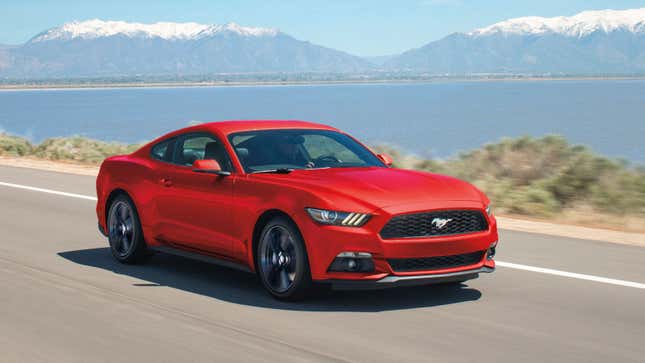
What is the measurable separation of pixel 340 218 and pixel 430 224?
661 millimetres

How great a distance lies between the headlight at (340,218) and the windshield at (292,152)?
1113 mm

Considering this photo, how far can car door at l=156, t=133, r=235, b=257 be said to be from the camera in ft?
26.8

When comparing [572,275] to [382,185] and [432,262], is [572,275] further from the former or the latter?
[382,185]

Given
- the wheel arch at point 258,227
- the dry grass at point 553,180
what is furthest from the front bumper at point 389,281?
the dry grass at point 553,180

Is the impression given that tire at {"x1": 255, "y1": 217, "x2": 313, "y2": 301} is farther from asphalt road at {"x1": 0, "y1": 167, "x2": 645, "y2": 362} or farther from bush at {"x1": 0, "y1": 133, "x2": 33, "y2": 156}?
bush at {"x1": 0, "y1": 133, "x2": 33, "y2": 156}

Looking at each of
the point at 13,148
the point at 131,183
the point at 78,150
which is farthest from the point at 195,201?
the point at 13,148

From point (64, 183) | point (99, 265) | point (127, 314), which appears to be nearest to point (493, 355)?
point (127, 314)

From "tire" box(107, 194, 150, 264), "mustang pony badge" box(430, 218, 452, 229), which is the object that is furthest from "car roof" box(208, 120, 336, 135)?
"mustang pony badge" box(430, 218, 452, 229)

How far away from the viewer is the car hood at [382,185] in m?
7.29

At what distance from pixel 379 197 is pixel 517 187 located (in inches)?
381

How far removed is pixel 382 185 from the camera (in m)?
7.54

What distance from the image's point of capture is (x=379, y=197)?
7.27 m

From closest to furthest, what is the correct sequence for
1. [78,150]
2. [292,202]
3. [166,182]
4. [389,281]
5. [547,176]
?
[389,281] < [292,202] < [166,182] < [547,176] < [78,150]

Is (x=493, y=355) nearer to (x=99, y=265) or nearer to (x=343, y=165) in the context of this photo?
(x=343, y=165)
